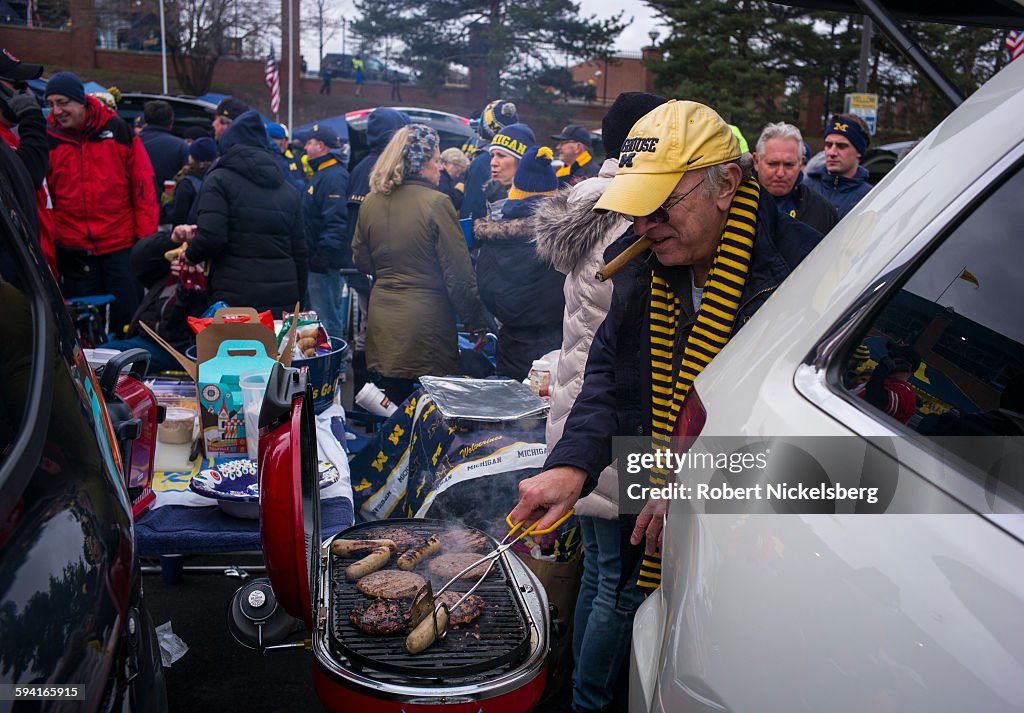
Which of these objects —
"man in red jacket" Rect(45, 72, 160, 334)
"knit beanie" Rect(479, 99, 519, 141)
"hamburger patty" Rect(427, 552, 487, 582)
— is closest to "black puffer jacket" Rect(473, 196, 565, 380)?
"hamburger patty" Rect(427, 552, 487, 582)

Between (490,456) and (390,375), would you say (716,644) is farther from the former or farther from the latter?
(390,375)

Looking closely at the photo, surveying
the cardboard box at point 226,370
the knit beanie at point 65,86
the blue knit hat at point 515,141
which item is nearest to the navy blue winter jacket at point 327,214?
the blue knit hat at point 515,141

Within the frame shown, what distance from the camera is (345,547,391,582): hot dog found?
2.65 metres

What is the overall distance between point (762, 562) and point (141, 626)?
3.64 feet

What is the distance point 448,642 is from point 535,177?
11.7ft

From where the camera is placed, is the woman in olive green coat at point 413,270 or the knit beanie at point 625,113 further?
the woman in olive green coat at point 413,270

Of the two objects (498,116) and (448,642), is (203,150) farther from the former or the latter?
(448,642)

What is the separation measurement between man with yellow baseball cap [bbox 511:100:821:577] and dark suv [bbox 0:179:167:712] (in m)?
1.09

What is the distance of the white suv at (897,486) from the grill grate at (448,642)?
673 millimetres

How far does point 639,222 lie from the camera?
7.87 feet

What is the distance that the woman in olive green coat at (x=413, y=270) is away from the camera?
5586mm

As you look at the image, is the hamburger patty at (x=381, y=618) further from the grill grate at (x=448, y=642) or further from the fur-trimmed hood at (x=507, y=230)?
the fur-trimmed hood at (x=507, y=230)

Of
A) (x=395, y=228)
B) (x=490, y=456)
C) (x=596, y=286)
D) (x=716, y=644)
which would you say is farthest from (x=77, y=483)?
(x=395, y=228)

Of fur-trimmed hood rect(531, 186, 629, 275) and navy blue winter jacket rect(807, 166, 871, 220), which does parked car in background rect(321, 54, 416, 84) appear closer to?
navy blue winter jacket rect(807, 166, 871, 220)
